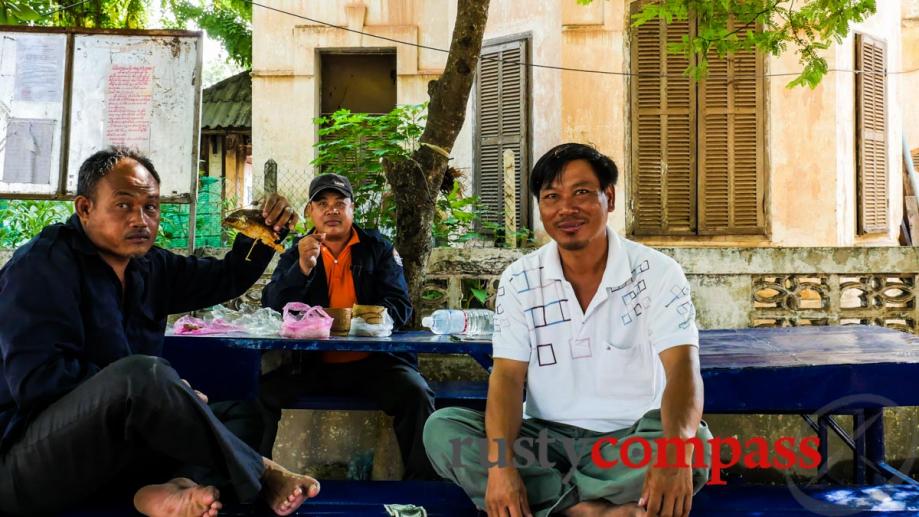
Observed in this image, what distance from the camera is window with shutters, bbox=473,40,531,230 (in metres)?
8.73

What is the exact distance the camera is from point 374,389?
3822 mm

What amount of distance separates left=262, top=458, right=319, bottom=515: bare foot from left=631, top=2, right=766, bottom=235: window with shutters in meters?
6.33

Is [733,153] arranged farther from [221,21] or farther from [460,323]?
[221,21]

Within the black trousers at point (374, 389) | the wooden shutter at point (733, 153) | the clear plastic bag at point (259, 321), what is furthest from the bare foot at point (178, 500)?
the wooden shutter at point (733, 153)

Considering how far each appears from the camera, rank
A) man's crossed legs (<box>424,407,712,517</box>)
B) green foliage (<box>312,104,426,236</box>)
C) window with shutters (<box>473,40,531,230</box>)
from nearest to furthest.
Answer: man's crossed legs (<box>424,407,712,517</box>), green foliage (<box>312,104,426,236</box>), window with shutters (<box>473,40,531,230</box>)

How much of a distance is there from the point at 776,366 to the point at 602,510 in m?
1.12

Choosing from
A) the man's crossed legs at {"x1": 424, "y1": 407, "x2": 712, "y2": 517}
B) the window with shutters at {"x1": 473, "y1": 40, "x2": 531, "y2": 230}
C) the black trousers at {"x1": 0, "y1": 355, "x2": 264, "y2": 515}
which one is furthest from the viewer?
the window with shutters at {"x1": 473, "y1": 40, "x2": 531, "y2": 230}

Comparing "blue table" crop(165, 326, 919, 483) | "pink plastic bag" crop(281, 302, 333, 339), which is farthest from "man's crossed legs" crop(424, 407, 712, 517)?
"pink plastic bag" crop(281, 302, 333, 339)

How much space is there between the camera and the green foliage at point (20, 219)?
816 centimetres

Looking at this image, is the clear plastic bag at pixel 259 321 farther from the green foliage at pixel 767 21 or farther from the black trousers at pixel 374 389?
the green foliage at pixel 767 21

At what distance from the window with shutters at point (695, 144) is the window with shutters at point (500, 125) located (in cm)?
127

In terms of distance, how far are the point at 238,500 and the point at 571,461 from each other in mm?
1107

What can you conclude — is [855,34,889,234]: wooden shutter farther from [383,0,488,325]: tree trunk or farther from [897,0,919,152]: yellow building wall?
[383,0,488,325]: tree trunk

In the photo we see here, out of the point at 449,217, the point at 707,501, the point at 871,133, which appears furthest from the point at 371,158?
the point at 871,133
